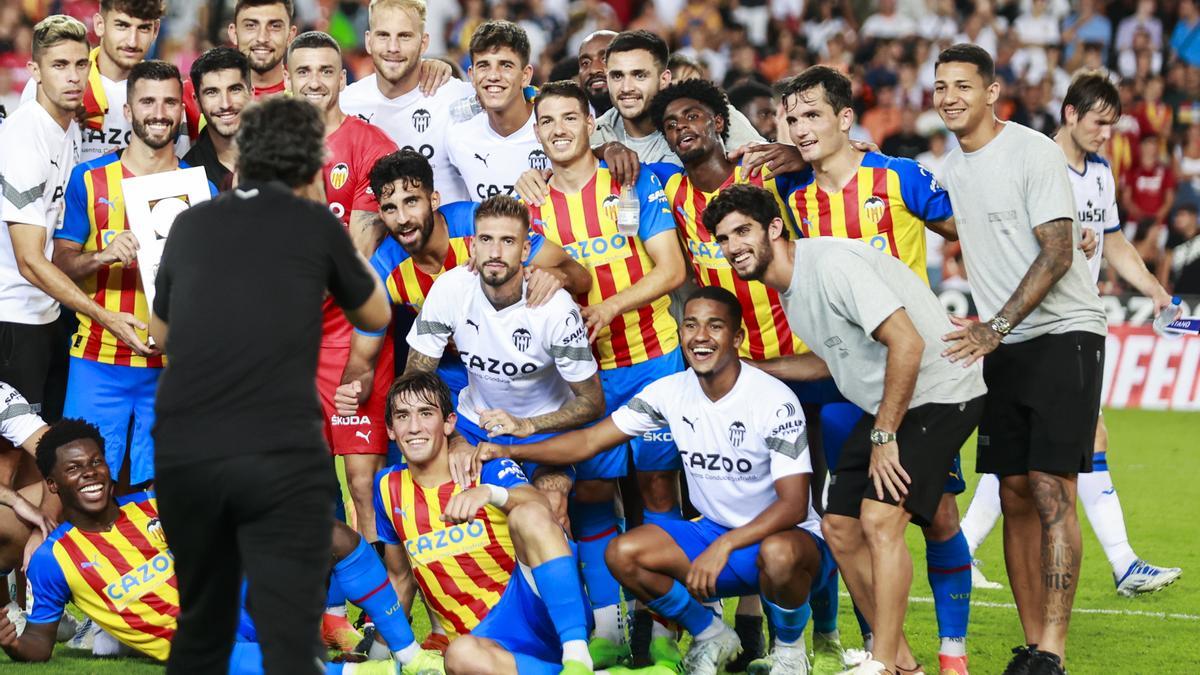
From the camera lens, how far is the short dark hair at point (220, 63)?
713 cm

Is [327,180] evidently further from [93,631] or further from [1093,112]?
[1093,112]

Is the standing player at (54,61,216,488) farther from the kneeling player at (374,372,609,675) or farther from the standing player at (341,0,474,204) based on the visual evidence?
the kneeling player at (374,372,609,675)

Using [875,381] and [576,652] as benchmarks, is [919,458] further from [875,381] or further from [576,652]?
[576,652]

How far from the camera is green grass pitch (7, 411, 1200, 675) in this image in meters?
6.68

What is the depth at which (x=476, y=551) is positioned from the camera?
21.1 feet

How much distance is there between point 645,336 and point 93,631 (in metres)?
2.85

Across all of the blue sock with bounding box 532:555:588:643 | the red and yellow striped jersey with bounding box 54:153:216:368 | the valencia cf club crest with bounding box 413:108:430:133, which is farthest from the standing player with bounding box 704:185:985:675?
the red and yellow striped jersey with bounding box 54:153:216:368

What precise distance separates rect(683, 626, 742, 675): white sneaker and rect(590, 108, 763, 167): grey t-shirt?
237 centimetres

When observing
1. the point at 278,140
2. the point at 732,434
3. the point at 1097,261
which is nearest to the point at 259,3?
the point at 732,434

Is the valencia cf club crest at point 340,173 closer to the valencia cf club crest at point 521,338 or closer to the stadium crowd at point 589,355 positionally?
the stadium crowd at point 589,355

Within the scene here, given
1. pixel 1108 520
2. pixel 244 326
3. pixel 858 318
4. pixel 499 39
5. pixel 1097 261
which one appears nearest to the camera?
pixel 244 326

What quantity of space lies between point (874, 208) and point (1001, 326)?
994 millimetres

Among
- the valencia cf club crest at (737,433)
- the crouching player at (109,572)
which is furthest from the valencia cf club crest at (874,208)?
the crouching player at (109,572)

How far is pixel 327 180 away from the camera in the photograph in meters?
7.43
